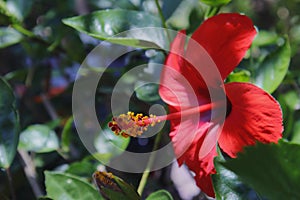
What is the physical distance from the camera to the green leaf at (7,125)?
1074 millimetres

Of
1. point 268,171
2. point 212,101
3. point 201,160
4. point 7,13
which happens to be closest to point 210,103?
point 212,101

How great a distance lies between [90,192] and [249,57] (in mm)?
471

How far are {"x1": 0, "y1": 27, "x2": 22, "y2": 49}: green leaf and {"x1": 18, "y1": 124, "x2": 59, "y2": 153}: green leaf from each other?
227mm

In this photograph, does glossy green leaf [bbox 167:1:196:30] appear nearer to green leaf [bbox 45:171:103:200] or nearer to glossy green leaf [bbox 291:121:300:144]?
glossy green leaf [bbox 291:121:300:144]

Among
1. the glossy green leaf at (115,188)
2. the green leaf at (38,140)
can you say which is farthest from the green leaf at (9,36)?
the glossy green leaf at (115,188)

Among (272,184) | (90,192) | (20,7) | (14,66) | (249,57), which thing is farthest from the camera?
(14,66)

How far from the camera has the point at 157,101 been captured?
1.14 metres

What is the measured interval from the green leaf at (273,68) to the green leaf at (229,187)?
27cm

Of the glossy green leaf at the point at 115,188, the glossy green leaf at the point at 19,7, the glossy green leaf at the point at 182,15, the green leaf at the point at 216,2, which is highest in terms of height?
the green leaf at the point at 216,2

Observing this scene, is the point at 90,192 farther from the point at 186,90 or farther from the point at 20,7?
the point at 20,7

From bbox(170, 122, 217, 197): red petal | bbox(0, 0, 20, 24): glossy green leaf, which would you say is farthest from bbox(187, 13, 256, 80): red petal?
bbox(0, 0, 20, 24): glossy green leaf

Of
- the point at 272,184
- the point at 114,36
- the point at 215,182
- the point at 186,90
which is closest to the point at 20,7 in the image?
the point at 114,36

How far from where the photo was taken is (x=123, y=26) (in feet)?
3.67

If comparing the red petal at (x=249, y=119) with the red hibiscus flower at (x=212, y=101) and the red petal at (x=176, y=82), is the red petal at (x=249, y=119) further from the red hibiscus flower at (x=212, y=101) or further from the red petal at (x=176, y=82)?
the red petal at (x=176, y=82)
